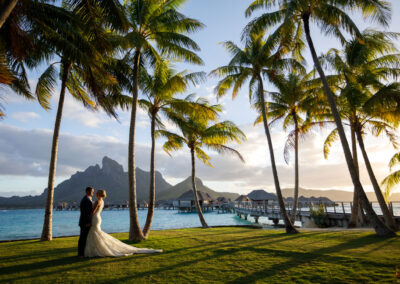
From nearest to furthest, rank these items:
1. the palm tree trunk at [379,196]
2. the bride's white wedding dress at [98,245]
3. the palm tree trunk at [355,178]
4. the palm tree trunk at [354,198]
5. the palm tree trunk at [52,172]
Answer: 1. the bride's white wedding dress at [98,245]
2. the palm tree trunk at [355,178]
3. the palm tree trunk at [52,172]
4. the palm tree trunk at [379,196]
5. the palm tree trunk at [354,198]

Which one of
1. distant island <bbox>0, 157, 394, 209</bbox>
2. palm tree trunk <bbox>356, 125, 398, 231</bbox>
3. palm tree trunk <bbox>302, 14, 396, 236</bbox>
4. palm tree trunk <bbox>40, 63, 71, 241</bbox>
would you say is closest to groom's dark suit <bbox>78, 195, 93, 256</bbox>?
palm tree trunk <bbox>40, 63, 71, 241</bbox>

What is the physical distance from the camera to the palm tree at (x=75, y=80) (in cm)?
738

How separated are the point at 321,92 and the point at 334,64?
1.59 metres

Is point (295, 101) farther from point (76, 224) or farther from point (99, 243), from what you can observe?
point (76, 224)

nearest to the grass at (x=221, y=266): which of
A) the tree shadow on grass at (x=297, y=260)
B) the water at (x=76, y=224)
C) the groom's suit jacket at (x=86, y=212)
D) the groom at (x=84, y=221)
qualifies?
the tree shadow on grass at (x=297, y=260)

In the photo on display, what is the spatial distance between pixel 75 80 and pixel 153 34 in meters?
4.63

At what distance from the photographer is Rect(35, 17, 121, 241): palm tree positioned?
7.38 meters

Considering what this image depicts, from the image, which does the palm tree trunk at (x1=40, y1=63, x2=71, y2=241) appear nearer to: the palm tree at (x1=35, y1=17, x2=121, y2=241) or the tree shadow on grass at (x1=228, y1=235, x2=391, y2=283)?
the palm tree at (x1=35, y1=17, x2=121, y2=241)

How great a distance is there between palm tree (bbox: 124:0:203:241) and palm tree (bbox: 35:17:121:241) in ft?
5.34

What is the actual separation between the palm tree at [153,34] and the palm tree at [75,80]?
163cm

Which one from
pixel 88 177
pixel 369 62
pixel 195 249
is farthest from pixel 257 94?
pixel 88 177

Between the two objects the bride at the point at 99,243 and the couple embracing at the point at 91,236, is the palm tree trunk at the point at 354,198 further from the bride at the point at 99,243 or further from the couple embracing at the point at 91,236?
the couple embracing at the point at 91,236

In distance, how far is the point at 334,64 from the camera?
531 inches

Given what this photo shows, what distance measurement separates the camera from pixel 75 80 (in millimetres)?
12164
